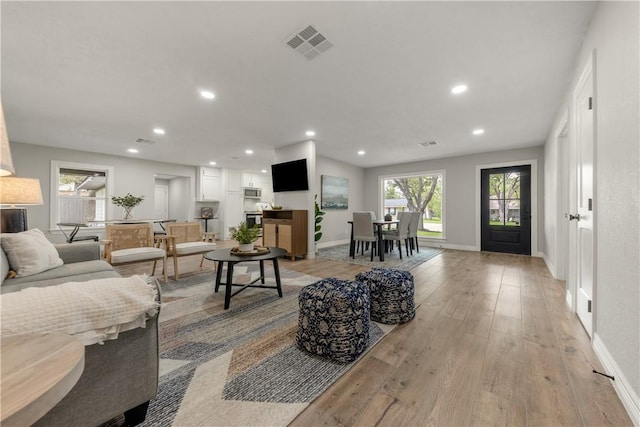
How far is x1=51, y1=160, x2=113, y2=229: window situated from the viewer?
5398 millimetres

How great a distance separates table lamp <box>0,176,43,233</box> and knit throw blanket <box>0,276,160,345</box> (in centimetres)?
272

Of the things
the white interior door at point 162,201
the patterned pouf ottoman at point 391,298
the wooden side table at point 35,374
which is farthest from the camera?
the white interior door at point 162,201

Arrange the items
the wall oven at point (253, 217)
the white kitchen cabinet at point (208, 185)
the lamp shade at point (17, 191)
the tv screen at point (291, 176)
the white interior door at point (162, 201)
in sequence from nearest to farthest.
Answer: the lamp shade at point (17, 191) < the tv screen at point (291, 176) < the white kitchen cabinet at point (208, 185) < the wall oven at point (253, 217) < the white interior door at point (162, 201)

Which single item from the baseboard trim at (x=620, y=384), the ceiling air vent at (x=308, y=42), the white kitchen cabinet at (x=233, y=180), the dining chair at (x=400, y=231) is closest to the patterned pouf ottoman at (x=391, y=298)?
the baseboard trim at (x=620, y=384)

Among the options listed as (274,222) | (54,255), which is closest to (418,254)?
(274,222)

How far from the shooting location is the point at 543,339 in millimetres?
1893

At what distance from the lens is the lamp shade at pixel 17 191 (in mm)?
2562

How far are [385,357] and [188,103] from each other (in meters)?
3.59

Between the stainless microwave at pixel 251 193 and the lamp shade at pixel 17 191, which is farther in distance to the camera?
the stainless microwave at pixel 251 193

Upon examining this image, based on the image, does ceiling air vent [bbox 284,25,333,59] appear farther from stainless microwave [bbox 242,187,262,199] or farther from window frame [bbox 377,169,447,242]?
stainless microwave [bbox 242,187,262,199]

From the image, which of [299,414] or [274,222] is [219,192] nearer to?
[274,222]

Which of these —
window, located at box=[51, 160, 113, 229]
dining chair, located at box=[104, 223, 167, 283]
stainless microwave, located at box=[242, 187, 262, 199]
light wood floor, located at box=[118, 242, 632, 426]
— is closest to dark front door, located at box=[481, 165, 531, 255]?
light wood floor, located at box=[118, 242, 632, 426]

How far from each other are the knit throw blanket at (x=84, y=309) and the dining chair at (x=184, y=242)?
258 cm

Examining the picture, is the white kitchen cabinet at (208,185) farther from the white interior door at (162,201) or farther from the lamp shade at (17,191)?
the lamp shade at (17,191)
